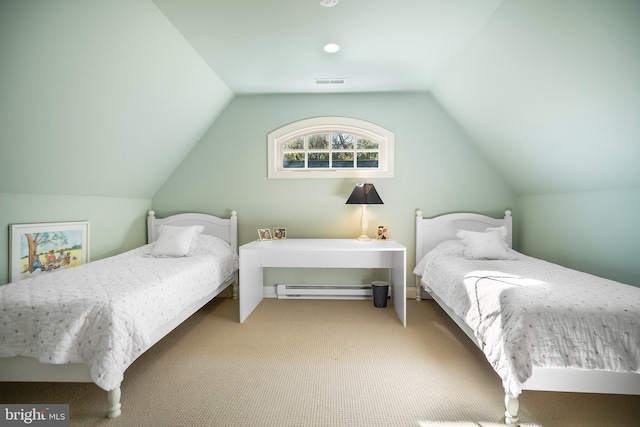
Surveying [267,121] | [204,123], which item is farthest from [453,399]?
[204,123]

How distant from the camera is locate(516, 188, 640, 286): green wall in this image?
7.34ft

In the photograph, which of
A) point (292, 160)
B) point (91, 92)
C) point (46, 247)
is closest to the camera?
point (91, 92)

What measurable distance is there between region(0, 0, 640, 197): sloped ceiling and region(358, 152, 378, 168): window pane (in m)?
0.78

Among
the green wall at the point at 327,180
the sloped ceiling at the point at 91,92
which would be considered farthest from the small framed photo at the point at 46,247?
the green wall at the point at 327,180

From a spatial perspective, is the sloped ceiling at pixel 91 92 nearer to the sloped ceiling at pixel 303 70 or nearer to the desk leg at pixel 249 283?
the sloped ceiling at pixel 303 70

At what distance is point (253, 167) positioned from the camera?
367cm

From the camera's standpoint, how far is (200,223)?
3646 mm

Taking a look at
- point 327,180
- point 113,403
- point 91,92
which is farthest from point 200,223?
point 113,403

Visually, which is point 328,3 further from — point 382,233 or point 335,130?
point 382,233

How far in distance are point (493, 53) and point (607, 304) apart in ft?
5.95

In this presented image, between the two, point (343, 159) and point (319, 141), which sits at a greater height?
point (319, 141)

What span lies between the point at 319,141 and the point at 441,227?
66.7 inches

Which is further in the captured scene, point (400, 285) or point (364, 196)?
point (364, 196)

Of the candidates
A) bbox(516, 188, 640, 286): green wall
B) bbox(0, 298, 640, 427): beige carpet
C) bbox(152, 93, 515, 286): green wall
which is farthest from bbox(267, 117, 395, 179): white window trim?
bbox(0, 298, 640, 427): beige carpet
